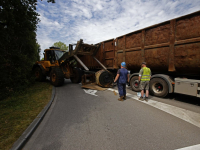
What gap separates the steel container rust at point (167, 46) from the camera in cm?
384

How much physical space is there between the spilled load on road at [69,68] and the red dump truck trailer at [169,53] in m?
1.82

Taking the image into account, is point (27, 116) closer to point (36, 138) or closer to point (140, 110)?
point (36, 138)

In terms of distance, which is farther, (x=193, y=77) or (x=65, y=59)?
(x=65, y=59)

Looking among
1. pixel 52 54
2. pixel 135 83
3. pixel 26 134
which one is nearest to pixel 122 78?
pixel 135 83

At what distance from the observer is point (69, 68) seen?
29.5 feet

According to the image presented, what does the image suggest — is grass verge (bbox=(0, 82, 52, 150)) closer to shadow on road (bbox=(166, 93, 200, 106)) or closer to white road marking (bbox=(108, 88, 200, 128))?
white road marking (bbox=(108, 88, 200, 128))

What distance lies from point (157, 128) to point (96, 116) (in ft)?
5.46

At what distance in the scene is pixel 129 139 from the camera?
2.19 meters

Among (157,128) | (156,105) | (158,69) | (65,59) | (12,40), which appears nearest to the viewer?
(157,128)

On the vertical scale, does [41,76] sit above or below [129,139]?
above

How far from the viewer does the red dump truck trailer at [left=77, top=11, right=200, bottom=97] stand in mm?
3848

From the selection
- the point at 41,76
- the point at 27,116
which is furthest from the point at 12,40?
the point at 27,116

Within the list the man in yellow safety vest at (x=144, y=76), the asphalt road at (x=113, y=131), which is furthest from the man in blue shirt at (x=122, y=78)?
the asphalt road at (x=113, y=131)

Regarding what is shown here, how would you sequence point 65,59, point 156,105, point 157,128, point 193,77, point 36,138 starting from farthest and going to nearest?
1. point 65,59
2. point 193,77
3. point 156,105
4. point 157,128
5. point 36,138
